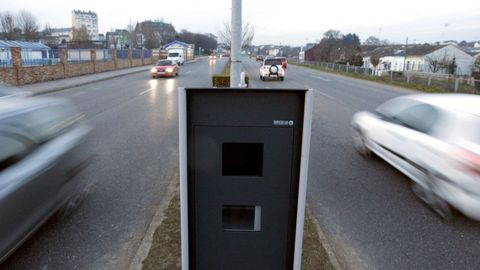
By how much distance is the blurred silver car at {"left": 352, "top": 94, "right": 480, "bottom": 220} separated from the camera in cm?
390

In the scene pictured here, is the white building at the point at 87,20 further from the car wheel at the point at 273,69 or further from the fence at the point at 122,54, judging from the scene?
the car wheel at the point at 273,69

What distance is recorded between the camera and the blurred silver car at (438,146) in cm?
390

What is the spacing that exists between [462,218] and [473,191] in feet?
2.12

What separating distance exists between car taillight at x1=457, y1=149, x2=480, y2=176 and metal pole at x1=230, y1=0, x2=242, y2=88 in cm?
390

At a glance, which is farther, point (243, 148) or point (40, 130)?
point (40, 130)

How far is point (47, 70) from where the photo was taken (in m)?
21.9

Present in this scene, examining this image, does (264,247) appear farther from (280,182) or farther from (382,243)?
(382,243)

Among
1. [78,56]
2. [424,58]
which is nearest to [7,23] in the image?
[78,56]

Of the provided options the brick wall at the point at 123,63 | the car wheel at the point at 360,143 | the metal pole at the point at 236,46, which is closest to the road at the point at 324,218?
the car wheel at the point at 360,143

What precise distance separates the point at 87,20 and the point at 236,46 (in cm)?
17017

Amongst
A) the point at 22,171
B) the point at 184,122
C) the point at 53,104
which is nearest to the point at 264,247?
the point at 184,122

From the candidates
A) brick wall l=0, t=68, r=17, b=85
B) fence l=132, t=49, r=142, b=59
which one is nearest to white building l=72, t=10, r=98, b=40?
fence l=132, t=49, r=142, b=59

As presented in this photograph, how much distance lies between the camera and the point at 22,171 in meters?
3.19

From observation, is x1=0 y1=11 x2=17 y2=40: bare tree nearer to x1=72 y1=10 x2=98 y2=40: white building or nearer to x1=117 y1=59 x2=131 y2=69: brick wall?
x1=117 y1=59 x2=131 y2=69: brick wall
